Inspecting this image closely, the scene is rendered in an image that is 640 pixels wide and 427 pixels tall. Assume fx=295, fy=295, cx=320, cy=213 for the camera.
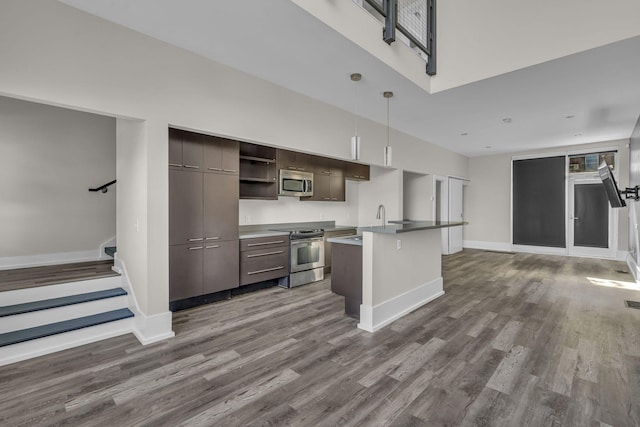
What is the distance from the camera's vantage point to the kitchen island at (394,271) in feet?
10.3

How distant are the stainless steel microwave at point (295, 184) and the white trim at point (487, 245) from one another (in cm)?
643

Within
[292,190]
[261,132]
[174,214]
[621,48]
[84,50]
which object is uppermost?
[621,48]

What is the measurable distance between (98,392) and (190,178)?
7.18 ft

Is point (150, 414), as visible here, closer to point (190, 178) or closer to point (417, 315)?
point (190, 178)

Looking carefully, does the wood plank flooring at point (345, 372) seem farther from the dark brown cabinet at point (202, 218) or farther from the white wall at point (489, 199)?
the white wall at point (489, 199)

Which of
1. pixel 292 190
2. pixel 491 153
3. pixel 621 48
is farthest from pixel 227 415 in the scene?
pixel 491 153

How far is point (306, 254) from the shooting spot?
4.87 metres

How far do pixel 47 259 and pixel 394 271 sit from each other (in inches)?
188

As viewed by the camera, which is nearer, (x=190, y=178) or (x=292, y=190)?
(x=190, y=178)

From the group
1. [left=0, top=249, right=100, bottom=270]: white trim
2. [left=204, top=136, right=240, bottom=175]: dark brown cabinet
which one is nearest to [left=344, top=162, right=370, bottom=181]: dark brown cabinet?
[left=204, top=136, right=240, bottom=175]: dark brown cabinet

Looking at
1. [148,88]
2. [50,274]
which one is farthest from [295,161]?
[50,274]

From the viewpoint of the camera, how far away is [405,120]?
541 cm

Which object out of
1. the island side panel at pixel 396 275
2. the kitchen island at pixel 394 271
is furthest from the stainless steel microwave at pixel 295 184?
the island side panel at pixel 396 275

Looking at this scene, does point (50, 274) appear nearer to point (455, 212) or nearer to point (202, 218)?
point (202, 218)
